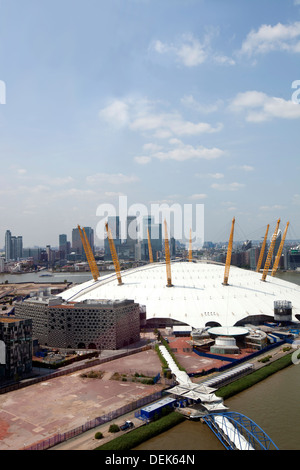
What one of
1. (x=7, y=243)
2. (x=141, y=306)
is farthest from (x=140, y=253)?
(x=141, y=306)

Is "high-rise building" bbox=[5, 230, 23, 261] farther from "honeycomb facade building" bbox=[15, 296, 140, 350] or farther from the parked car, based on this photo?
the parked car

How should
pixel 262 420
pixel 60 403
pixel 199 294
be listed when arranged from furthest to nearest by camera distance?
pixel 199 294 → pixel 60 403 → pixel 262 420

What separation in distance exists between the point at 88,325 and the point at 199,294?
13.4m

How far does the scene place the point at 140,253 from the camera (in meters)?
166

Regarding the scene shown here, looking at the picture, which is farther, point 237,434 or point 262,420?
point 262,420

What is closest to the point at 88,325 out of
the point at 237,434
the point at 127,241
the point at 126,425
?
the point at 126,425

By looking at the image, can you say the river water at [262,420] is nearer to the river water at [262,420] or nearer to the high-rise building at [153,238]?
the river water at [262,420]

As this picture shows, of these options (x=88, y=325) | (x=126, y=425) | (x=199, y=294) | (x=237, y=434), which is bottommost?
(x=126, y=425)

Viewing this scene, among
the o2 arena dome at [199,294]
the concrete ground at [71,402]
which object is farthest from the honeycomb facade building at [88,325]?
the o2 arena dome at [199,294]

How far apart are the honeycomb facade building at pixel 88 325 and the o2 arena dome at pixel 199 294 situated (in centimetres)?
441

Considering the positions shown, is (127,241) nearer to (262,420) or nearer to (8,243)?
(8,243)

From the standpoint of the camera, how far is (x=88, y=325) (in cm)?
3541
